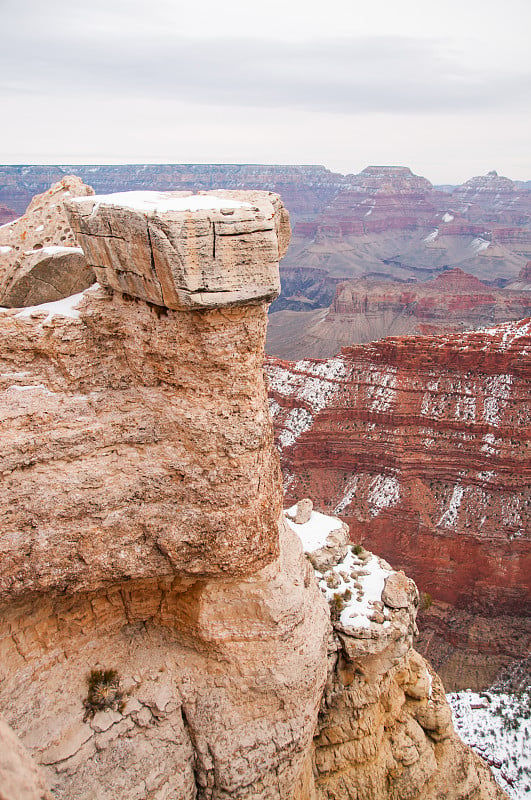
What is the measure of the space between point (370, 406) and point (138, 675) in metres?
28.9

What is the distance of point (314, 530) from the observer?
50.8 ft

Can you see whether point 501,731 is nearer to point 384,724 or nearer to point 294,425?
point 384,724

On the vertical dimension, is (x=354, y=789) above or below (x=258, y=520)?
below

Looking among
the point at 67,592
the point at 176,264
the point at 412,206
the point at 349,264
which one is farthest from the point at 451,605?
the point at 412,206

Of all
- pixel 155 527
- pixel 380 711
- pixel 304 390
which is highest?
pixel 155 527

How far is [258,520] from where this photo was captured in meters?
8.86

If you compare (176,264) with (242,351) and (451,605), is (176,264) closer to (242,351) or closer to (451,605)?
(242,351)

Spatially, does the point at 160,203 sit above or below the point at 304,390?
above

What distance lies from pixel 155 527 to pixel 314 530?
780cm

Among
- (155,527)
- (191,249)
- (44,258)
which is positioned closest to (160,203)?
(191,249)

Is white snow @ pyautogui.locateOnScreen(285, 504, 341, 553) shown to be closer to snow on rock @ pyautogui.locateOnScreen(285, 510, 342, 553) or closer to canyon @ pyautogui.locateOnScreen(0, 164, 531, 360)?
snow on rock @ pyautogui.locateOnScreen(285, 510, 342, 553)

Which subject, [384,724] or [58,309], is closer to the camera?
[58,309]

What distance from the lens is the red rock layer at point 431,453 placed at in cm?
3056

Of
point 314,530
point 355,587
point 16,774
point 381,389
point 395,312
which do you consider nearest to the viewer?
point 16,774
